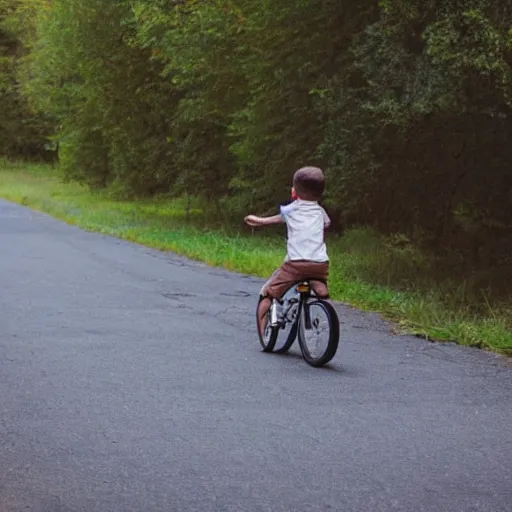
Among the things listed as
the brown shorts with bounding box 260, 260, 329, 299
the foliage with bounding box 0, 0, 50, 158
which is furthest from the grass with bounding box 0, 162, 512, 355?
the foliage with bounding box 0, 0, 50, 158

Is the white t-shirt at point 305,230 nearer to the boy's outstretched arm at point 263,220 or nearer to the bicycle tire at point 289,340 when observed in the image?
the boy's outstretched arm at point 263,220

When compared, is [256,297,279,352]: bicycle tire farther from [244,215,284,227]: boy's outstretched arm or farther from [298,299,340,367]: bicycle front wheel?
[244,215,284,227]: boy's outstretched arm

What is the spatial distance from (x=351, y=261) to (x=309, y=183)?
30.8ft

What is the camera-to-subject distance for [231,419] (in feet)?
21.3

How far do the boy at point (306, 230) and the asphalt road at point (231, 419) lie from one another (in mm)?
748

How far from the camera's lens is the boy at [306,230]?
27.7 ft

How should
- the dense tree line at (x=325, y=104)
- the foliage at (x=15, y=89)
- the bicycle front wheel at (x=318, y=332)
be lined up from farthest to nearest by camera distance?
1. the foliage at (x=15, y=89)
2. the dense tree line at (x=325, y=104)
3. the bicycle front wheel at (x=318, y=332)

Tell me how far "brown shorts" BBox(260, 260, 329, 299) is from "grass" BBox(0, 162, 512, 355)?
210 cm

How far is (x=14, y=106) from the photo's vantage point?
258 ft

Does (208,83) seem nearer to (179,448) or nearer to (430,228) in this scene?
(430,228)

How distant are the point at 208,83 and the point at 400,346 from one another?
53.4ft

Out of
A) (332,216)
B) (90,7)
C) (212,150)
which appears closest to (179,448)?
(332,216)

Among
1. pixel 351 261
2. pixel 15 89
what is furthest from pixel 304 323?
pixel 15 89

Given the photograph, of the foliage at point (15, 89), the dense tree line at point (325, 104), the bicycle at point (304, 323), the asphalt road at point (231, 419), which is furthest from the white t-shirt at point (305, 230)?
the foliage at point (15, 89)
